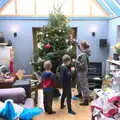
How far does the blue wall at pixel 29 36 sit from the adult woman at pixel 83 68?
3.15 metres

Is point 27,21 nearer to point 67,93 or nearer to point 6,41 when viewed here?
point 6,41

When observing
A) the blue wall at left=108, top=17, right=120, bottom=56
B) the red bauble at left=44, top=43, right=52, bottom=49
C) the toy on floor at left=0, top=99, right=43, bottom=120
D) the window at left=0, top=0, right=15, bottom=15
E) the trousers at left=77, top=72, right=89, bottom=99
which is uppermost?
the window at left=0, top=0, right=15, bottom=15

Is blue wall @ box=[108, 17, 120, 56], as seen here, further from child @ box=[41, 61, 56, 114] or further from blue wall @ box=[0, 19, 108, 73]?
child @ box=[41, 61, 56, 114]

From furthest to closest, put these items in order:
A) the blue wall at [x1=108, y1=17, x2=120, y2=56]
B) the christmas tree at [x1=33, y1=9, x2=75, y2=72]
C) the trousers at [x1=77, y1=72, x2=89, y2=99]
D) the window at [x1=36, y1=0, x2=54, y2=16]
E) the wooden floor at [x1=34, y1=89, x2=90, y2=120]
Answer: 1. the window at [x1=36, y1=0, x2=54, y2=16]
2. the blue wall at [x1=108, y1=17, x2=120, y2=56]
3. the christmas tree at [x1=33, y1=9, x2=75, y2=72]
4. the trousers at [x1=77, y1=72, x2=89, y2=99]
5. the wooden floor at [x1=34, y1=89, x2=90, y2=120]

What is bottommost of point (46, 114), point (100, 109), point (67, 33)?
point (46, 114)

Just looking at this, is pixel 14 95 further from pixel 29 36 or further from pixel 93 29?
pixel 93 29

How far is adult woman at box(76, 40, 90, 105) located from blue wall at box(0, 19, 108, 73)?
3.15m

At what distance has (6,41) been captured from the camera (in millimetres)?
7914

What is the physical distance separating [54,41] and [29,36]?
1.64 meters

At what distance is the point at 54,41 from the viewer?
6777 millimetres

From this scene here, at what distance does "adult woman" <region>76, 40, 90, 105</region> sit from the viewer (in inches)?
198

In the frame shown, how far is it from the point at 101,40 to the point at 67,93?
394cm

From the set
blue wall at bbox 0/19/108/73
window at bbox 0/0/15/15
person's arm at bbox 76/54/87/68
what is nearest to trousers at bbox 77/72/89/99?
person's arm at bbox 76/54/87/68

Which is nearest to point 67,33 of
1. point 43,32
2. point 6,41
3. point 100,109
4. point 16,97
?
point 43,32
